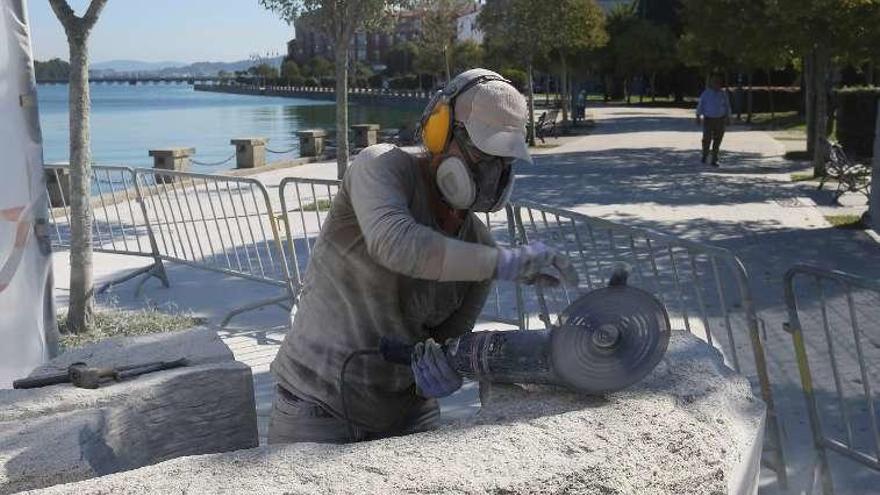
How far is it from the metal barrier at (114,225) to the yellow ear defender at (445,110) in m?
6.27

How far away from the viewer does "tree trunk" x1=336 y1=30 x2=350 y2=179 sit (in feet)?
47.2

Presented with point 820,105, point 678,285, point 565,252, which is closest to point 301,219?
point 565,252

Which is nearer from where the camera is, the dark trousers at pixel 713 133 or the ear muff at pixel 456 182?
the ear muff at pixel 456 182

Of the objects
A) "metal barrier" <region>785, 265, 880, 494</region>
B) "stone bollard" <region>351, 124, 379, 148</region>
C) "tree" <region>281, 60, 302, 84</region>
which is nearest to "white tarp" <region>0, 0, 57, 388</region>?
"metal barrier" <region>785, 265, 880, 494</region>

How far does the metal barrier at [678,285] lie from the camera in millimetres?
4059

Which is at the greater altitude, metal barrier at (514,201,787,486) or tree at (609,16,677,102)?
tree at (609,16,677,102)

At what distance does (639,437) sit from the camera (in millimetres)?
2129

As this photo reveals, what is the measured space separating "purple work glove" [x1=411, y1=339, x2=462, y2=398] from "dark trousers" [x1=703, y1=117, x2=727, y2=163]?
16.8m

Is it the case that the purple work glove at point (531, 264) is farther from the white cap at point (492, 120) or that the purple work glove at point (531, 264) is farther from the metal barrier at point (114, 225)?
the metal barrier at point (114, 225)

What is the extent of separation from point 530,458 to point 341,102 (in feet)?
41.6

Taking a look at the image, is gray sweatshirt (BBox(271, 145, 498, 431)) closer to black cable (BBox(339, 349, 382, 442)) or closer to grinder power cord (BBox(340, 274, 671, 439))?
black cable (BBox(339, 349, 382, 442))

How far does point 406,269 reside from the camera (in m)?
2.29

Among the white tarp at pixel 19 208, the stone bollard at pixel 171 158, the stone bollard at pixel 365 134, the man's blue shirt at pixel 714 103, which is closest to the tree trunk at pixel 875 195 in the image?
the man's blue shirt at pixel 714 103

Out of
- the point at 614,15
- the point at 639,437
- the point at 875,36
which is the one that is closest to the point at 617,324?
the point at 639,437
